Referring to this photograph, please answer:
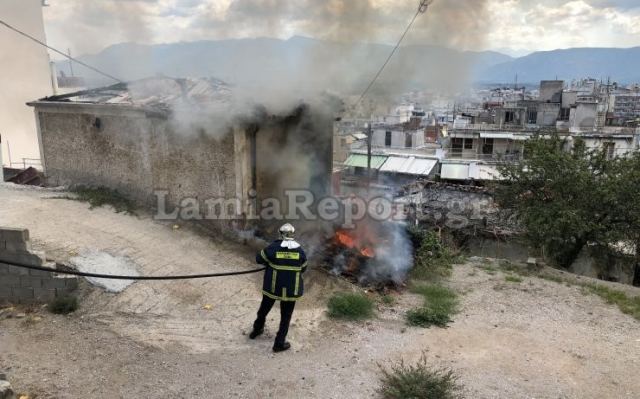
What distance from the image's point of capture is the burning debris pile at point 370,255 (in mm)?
8992

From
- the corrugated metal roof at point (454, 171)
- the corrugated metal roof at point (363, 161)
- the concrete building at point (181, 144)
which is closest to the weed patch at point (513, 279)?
the concrete building at point (181, 144)

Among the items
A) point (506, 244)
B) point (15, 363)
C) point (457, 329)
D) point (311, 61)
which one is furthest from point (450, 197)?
point (15, 363)

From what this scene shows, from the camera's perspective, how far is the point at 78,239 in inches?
348

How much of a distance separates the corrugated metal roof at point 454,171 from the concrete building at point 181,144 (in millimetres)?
22539

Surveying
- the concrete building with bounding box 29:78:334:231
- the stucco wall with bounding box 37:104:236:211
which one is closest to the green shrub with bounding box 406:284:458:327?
the concrete building with bounding box 29:78:334:231

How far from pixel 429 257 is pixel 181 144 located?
251 inches

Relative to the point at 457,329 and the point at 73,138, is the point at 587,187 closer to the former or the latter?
the point at 457,329

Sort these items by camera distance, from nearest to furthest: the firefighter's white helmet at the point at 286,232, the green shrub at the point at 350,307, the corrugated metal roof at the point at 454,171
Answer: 1. the firefighter's white helmet at the point at 286,232
2. the green shrub at the point at 350,307
3. the corrugated metal roof at the point at 454,171

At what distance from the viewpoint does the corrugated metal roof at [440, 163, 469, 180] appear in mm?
32844

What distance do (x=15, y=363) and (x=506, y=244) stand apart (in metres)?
19.6

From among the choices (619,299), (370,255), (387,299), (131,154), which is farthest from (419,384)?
(131,154)

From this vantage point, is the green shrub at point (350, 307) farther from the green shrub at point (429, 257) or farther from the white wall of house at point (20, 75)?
the white wall of house at point (20, 75)

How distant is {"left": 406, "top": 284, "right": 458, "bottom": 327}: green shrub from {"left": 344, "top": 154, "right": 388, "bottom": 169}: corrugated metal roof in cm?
2679

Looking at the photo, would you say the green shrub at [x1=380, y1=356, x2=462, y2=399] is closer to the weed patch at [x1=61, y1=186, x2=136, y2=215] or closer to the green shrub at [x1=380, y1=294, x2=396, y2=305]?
the green shrub at [x1=380, y1=294, x2=396, y2=305]
